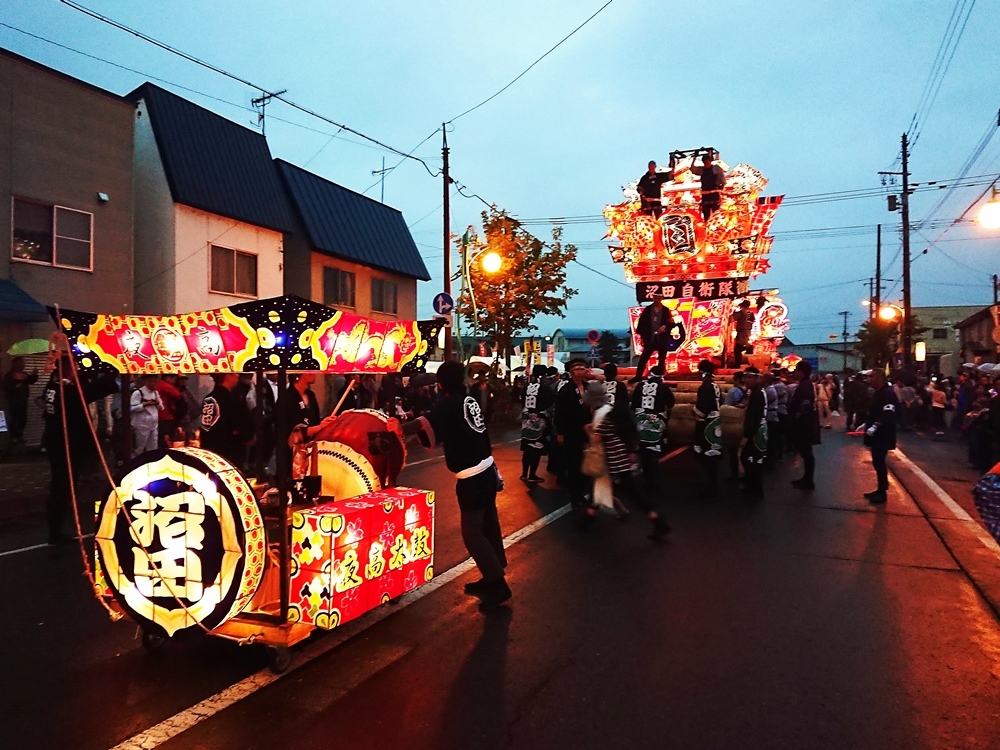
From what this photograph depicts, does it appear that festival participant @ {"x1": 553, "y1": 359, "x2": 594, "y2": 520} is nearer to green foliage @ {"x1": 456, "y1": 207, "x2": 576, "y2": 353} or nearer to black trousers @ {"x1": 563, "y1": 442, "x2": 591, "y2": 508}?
black trousers @ {"x1": 563, "y1": 442, "x2": 591, "y2": 508}

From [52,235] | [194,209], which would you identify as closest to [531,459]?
[52,235]

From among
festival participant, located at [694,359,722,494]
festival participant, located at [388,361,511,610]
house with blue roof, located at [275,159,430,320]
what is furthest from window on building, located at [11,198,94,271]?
festival participant, located at [694,359,722,494]

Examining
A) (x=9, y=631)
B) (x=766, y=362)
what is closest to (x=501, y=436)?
(x=766, y=362)

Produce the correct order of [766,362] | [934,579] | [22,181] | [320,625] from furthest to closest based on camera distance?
[766,362], [22,181], [934,579], [320,625]

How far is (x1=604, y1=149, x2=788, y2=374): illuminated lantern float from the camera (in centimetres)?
1786

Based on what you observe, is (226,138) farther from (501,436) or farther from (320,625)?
(320,625)

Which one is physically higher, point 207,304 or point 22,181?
point 22,181

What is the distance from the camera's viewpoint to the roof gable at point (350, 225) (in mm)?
21859

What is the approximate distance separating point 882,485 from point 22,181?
52.3 ft

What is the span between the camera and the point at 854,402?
72.3 feet

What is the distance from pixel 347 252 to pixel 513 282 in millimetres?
5770

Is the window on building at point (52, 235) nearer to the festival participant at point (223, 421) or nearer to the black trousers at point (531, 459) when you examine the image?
the festival participant at point (223, 421)

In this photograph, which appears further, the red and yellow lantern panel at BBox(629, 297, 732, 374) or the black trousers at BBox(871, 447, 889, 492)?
the red and yellow lantern panel at BBox(629, 297, 732, 374)

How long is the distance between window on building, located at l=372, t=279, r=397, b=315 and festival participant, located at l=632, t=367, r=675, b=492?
15.9 m
